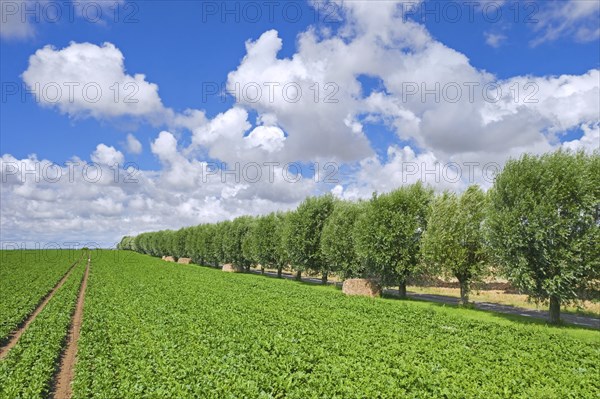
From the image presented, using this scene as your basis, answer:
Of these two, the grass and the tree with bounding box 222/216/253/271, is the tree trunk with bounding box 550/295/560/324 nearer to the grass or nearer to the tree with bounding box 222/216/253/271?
the grass

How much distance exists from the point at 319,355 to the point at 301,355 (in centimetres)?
83

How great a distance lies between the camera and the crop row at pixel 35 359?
1538 centimetres

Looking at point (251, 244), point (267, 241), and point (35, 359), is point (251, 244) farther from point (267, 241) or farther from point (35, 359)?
point (35, 359)

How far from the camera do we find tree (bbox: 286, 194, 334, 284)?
193ft

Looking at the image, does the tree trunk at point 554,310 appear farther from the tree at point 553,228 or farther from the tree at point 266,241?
the tree at point 266,241

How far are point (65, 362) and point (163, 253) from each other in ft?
457

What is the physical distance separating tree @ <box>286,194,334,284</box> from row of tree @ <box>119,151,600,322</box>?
0.51 feet

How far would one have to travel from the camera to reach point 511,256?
28719 millimetres

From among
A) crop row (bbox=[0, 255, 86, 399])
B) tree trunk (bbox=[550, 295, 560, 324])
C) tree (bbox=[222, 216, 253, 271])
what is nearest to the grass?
tree trunk (bbox=[550, 295, 560, 324])

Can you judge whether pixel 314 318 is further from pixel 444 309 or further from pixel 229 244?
pixel 229 244

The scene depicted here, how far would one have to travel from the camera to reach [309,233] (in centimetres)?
5997

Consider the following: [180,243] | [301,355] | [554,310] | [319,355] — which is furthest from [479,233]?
[180,243]

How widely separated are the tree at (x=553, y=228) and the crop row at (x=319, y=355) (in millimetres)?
3285

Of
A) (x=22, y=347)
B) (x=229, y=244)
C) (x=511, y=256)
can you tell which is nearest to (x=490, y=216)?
(x=511, y=256)
